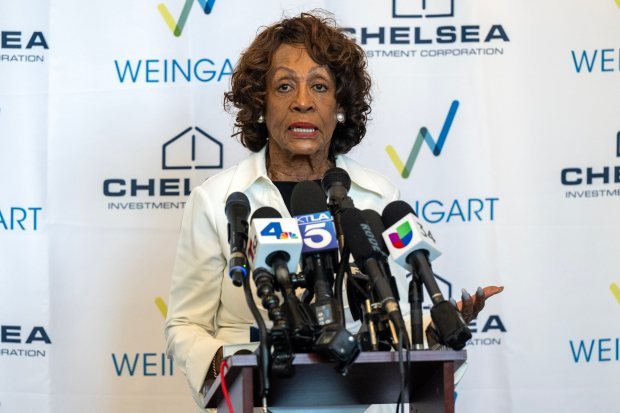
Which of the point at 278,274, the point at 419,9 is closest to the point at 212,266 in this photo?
the point at 278,274

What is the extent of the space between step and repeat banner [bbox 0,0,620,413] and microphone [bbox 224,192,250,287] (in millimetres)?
1930

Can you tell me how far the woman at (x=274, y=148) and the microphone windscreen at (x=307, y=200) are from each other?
731 mm

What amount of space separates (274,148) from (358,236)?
1.10 metres

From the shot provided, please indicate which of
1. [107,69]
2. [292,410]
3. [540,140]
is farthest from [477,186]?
[292,410]

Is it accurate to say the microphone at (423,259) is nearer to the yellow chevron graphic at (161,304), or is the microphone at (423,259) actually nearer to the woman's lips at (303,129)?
the woman's lips at (303,129)

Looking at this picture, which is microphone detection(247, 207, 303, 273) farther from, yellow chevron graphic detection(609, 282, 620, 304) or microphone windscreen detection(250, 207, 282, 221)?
yellow chevron graphic detection(609, 282, 620, 304)

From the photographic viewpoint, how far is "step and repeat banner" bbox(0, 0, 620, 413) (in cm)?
374

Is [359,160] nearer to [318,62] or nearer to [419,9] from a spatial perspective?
[419,9]

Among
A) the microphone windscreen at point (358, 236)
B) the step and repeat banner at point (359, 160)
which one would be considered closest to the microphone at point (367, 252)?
the microphone windscreen at point (358, 236)

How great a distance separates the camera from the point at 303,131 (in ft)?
9.19

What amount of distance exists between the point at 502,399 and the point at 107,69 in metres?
1.95

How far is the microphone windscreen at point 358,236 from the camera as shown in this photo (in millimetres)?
1834

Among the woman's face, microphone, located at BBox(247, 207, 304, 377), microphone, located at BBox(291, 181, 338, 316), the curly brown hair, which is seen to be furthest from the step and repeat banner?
microphone, located at BBox(247, 207, 304, 377)

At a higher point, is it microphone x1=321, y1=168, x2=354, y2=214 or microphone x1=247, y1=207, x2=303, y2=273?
microphone x1=321, y1=168, x2=354, y2=214
